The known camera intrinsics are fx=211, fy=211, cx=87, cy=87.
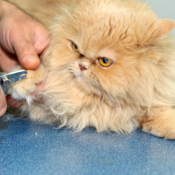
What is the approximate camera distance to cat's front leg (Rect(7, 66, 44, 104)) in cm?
110

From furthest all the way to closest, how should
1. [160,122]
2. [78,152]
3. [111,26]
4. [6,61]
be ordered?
[6,61], [160,122], [111,26], [78,152]

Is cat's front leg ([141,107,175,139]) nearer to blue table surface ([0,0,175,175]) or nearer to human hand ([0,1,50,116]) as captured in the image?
blue table surface ([0,0,175,175])

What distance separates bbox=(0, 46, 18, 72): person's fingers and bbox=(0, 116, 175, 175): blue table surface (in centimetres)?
37

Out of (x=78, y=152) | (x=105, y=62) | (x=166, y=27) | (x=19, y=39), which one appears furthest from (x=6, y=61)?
(x=166, y=27)

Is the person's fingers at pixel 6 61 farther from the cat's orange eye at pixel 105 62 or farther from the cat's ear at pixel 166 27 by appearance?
the cat's ear at pixel 166 27

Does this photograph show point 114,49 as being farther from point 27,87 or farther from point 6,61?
point 6,61

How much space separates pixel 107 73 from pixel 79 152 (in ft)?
1.30

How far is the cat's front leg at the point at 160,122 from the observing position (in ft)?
3.62

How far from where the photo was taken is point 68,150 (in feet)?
3.06

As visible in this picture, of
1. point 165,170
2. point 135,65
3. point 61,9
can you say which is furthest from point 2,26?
point 165,170

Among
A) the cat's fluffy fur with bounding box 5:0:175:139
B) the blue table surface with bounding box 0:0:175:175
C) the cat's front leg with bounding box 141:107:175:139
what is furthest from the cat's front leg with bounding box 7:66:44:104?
the cat's front leg with bounding box 141:107:175:139

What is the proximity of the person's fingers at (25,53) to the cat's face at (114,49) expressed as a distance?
0.19 m

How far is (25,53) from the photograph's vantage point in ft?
3.71

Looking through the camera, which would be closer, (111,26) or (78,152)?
(78,152)
